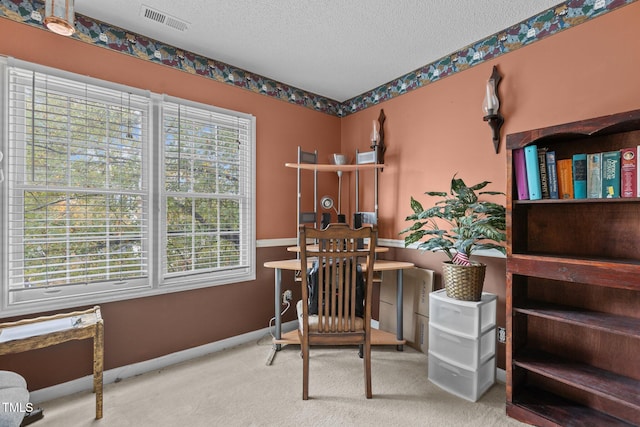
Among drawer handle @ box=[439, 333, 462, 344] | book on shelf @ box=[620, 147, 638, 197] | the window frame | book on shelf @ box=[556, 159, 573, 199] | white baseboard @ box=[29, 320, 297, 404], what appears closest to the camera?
book on shelf @ box=[620, 147, 638, 197]

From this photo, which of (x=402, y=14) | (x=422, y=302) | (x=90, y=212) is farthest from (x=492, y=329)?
(x=90, y=212)

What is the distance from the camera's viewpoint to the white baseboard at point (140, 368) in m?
1.91

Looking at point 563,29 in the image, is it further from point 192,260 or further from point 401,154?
point 192,260

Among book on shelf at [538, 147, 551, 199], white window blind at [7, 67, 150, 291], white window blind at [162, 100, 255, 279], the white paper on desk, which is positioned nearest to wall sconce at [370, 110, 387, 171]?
white window blind at [162, 100, 255, 279]

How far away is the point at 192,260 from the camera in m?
2.57

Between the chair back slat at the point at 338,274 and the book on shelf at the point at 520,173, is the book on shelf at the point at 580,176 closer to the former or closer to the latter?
the book on shelf at the point at 520,173

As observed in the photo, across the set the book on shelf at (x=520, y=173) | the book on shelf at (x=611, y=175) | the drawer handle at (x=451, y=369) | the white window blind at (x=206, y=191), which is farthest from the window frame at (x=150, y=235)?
the book on shelf at (x=611, y=175)

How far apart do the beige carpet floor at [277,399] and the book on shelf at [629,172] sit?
1.43 m

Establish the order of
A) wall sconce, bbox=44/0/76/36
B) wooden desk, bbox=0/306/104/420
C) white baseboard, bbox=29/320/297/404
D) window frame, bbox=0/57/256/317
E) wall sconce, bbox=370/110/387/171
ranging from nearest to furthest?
wall sconce, bbox=44/0/76/36, wooden desk, bbox=0/306/104/420, window frame, bbox=0/57/256/317, white baseboard, bbox=29/320/297/404, wall sconce, bbox=370/110/387/171

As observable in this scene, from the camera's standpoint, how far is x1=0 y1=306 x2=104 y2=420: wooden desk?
61.2 inches

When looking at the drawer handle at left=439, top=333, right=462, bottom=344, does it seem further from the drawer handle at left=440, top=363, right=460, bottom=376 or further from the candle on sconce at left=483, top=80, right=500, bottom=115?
the candle on sconce at left=483, top=80, right=500, bottom=115

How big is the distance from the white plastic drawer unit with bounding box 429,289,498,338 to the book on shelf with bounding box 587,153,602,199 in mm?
895

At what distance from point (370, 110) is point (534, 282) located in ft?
7.44

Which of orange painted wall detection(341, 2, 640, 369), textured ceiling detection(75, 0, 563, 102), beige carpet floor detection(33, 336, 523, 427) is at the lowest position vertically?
beige carpet floor detection(33, 336, 523, 427)
